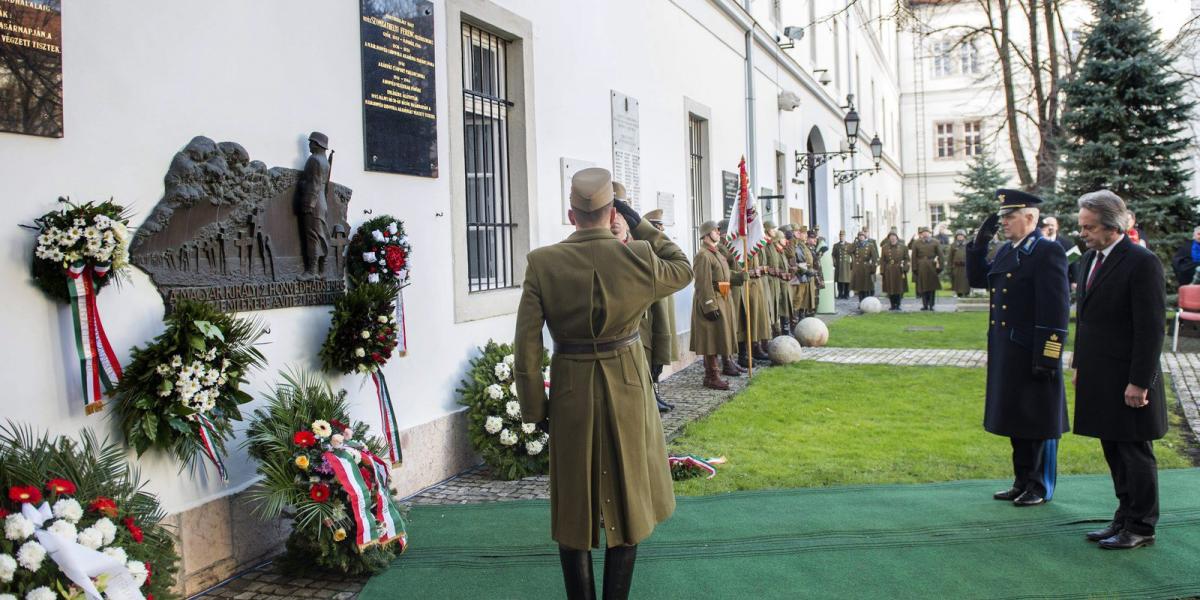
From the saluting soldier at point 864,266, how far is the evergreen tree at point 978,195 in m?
8.75

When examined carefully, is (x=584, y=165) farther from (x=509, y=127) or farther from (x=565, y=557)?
(x=565, y=557)

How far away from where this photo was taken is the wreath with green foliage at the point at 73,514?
2924 mm

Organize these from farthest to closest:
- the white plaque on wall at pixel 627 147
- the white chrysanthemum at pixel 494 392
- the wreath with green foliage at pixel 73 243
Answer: the white plaque on wall at pixel 627 147 → the white chrysanthemum at pixel 494 392 → the wreath with green foliage at pixel 73 243

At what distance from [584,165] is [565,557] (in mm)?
5870

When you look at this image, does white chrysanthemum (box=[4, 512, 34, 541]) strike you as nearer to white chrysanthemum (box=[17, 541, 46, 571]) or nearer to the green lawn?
white chrysanthemum (box=[17, 541, 46, 571])

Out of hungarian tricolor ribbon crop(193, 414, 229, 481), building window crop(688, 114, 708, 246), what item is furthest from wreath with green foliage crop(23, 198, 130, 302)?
building window crop(688, 114, 708, 246)

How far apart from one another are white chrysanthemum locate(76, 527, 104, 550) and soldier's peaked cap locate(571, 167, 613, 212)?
2.04 meters

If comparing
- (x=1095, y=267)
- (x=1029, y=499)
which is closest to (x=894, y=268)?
(x=1029, y=499)

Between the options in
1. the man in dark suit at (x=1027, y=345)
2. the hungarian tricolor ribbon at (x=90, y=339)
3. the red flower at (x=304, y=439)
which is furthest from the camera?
the man in dark suit at (x=1027, y=345)

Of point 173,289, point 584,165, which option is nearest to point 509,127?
point 584,165

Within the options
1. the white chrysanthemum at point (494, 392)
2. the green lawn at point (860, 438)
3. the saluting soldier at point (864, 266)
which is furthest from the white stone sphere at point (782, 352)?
the saluting soldier at point (864, 266)

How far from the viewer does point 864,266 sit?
22.0m

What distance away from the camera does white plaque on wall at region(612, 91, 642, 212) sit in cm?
987

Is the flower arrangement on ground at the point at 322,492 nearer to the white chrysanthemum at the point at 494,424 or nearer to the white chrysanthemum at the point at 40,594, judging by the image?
the white chrysanthemum at the point at 40,594
